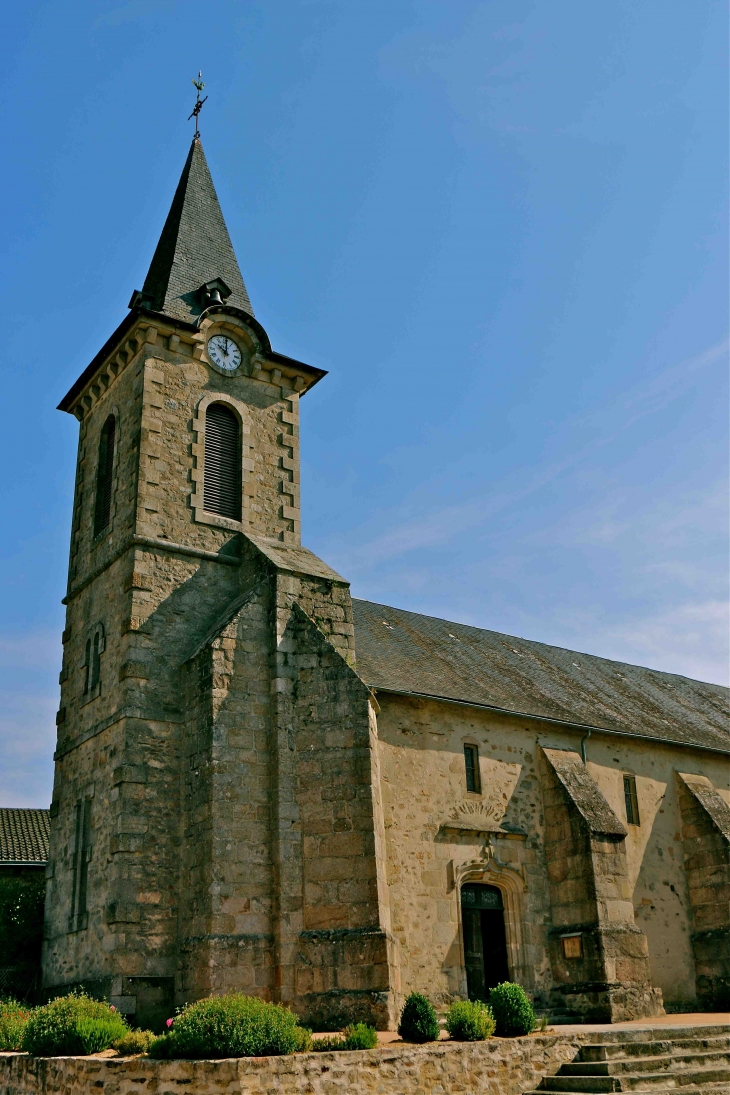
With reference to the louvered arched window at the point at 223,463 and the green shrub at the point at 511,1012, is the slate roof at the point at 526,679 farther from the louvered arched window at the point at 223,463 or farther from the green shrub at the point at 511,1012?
the green shrub at the point at 511,1012

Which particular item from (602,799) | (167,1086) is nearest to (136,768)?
(167,1086)

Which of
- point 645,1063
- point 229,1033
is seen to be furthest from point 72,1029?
point 645,1063

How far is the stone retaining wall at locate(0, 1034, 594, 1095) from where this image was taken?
37.4 ft

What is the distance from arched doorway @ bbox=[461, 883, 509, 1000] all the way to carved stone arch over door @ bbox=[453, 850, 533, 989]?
0.11 metres

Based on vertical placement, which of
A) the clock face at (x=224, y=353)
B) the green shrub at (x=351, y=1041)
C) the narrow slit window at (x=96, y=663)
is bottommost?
the green shrub at (x=351, y=1041)

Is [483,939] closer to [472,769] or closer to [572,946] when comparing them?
[572,946]

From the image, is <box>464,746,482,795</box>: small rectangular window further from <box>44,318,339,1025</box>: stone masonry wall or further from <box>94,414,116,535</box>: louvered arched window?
<box>94,414,116,535</box>: louvered arched window

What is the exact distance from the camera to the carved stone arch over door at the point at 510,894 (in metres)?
19.5

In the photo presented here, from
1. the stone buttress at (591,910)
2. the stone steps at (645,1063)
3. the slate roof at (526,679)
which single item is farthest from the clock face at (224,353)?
the stone steps at (645,1063)

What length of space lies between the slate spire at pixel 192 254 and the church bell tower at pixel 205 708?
0.10 m

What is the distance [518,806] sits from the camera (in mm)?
21141

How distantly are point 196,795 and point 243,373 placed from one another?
9321 mm

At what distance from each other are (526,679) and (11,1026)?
14078 mm

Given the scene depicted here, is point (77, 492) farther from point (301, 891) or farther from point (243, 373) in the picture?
point (301, 891)
